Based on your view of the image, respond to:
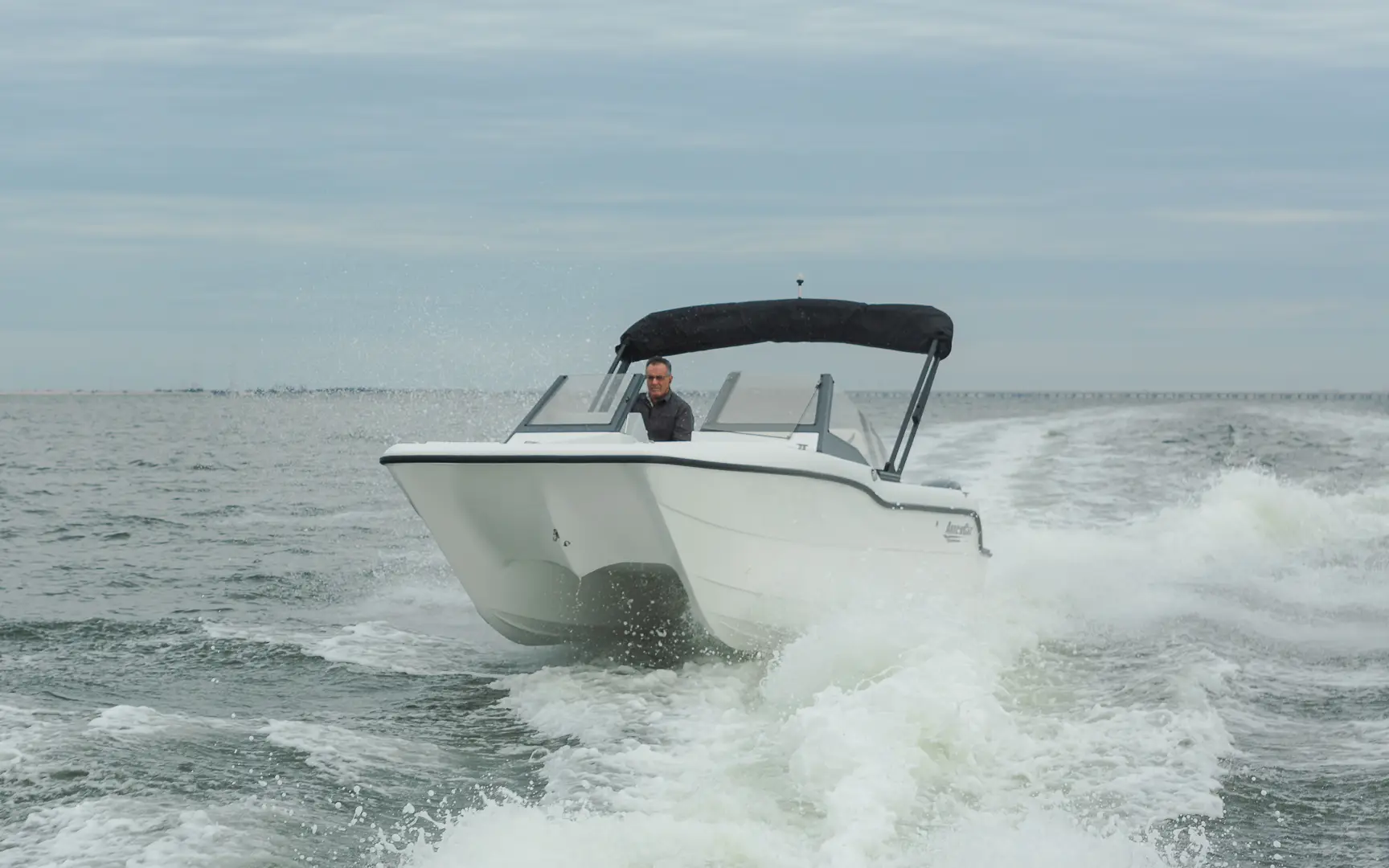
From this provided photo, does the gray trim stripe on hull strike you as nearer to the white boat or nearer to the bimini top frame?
the white boat

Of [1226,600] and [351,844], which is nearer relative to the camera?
[351,844]

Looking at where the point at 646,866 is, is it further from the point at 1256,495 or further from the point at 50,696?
the point at 1256,495

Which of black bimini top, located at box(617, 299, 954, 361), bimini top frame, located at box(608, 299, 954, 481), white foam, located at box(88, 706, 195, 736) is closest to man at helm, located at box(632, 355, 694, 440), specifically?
bimini top frame, located at box(608, 299, 954, 481)

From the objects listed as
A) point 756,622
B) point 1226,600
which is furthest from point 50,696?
point 1226,600

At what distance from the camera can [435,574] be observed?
46.2 feet

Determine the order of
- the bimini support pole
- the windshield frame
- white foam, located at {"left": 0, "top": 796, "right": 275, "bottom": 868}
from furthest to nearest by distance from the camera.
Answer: the bimini support pole, the windshield frame, white foam, located at {"left": 0, "top": 796, "right": 275, "bottom": 868}

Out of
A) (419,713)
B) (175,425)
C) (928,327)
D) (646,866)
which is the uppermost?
(928,327)

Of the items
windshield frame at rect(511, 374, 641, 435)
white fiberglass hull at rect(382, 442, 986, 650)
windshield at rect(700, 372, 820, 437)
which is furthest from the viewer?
windshield at rect(700, 372, 820, 437)

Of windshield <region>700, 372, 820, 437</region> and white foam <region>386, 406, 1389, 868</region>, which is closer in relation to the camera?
white foam <region>386, 406, 1389, 868</region>

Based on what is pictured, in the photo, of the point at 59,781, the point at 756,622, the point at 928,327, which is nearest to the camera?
the point at 59,781

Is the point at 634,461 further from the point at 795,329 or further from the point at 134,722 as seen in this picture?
the point at 795,329

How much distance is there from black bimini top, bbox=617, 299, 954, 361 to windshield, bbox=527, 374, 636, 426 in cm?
100

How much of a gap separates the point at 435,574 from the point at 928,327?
6.12 m

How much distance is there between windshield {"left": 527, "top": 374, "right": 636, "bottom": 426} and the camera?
358 inches
